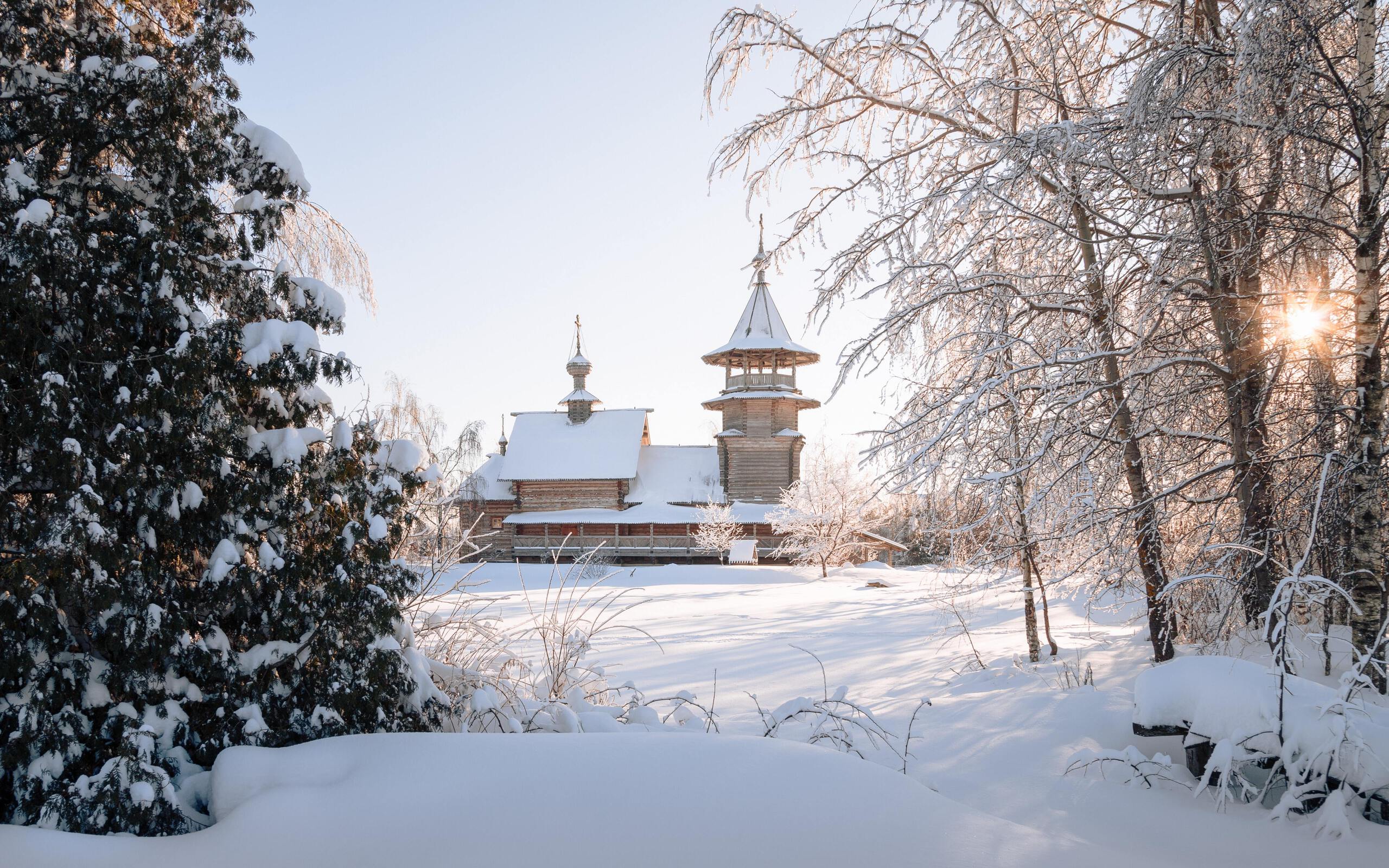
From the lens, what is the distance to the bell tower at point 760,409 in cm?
3122

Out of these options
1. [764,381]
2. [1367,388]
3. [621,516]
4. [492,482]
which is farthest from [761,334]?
[1367,388]

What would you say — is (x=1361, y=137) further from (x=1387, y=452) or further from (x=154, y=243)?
(x=154, y=243)

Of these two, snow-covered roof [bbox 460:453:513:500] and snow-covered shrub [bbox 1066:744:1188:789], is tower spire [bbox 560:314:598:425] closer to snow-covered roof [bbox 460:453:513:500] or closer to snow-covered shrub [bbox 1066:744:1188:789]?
snow-covered roof [bbox 460:453:513:500]

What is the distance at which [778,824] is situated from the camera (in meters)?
2.44

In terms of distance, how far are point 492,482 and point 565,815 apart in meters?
31.4

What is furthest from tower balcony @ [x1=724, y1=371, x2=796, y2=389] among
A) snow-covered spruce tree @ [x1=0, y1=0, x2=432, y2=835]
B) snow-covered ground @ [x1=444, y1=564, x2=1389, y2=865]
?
snow-covered spruce tree @ [x1=0, y1=0, x2=432, y2=835]

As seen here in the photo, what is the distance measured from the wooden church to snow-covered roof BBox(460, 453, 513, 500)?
0.17 ft

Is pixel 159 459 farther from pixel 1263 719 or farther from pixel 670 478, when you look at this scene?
pixel 670 478

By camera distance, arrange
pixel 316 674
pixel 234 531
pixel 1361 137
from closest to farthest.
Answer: pixel 234 531 → pixel 316 674 → pixel 1361 137

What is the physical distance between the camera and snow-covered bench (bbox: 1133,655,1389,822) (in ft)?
9.37

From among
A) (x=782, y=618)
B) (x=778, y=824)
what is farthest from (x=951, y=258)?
(x=782, y=618)

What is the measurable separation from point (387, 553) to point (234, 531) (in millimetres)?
586

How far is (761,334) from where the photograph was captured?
31.2 meters

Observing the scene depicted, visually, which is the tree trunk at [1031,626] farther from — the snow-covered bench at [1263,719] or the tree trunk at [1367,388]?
the snow-covered bench at [1263,719]
